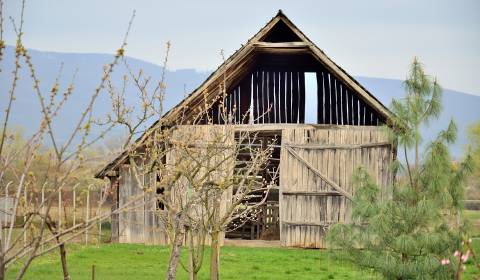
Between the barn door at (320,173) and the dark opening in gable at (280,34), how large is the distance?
2.54 meters

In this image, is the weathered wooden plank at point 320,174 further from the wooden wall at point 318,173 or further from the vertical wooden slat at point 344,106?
the vertical wooden slat at point 344,106

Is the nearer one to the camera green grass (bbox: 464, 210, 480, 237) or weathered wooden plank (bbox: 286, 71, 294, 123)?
green grass (bbox: 464, 210, 480, 237)

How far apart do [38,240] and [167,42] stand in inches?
266

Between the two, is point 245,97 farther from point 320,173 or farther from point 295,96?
point 320,173

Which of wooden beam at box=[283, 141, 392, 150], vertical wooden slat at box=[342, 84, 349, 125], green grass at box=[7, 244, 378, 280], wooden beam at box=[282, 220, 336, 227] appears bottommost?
green grass at box=[7, 244, 378, 280]

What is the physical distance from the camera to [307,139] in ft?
82.9

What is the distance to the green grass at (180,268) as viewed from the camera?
756 inches

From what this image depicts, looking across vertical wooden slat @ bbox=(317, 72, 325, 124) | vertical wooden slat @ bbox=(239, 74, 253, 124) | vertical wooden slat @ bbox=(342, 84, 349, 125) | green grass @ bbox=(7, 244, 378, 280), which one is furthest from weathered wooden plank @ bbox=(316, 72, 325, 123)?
green grass @ bbox=(7, 244, 378, 280)

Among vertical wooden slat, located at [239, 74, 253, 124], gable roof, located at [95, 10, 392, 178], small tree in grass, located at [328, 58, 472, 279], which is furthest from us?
vertical wooden slat, located at [239, 74, 253, 124]

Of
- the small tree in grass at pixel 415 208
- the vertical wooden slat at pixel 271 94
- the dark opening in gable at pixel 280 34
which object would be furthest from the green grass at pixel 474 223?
the dark opening in gable at pixel 280 34

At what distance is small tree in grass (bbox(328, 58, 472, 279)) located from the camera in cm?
1413

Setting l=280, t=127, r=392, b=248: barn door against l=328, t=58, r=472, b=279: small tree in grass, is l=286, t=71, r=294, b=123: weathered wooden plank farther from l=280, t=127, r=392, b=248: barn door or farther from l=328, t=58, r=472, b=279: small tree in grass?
l=328, t=58, r=472, b=279: small tree in grass

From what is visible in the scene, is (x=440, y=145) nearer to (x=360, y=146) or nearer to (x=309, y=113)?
(x=360, y=146)

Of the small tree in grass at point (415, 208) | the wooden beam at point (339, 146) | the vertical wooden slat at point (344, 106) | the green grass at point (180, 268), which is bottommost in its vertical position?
the green grass at point (180, 268)
